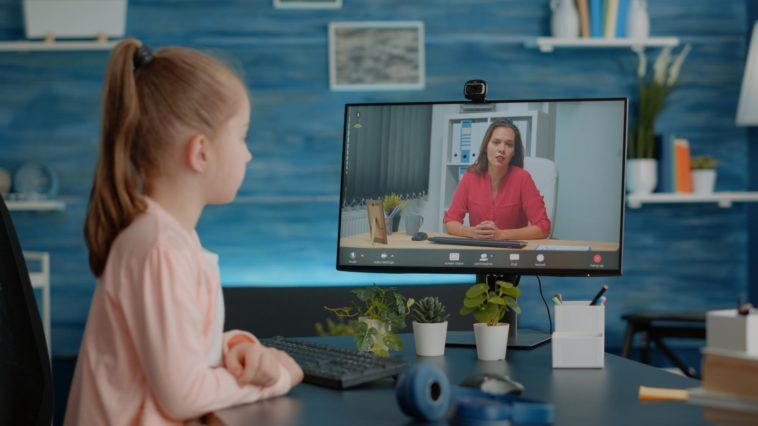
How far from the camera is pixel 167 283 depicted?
47.7 inches

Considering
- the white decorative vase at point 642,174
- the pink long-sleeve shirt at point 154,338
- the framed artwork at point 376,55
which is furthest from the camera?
the framed artwork at point 376,55

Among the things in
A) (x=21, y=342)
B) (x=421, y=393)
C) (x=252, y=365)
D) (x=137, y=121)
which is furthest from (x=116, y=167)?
(x=421, y=393)

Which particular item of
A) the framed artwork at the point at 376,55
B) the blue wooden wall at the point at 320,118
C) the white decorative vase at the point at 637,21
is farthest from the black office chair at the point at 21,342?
the white decorative vase at the point at 637,21

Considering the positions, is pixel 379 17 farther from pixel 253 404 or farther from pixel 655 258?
pixel 253 404

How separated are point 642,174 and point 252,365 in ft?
9.83

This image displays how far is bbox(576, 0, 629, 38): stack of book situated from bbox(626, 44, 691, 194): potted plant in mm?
178

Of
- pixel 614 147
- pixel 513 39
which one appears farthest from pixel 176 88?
pixel 513 39

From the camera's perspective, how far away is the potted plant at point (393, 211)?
1.93 metres

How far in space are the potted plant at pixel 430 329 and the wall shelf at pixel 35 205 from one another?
2.56m

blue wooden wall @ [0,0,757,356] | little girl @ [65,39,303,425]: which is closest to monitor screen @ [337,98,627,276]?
little girl @ [65,39,303,425]

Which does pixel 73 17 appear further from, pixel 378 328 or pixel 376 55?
pixel 378 328

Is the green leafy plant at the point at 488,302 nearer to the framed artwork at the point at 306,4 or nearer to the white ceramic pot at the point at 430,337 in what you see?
the white ceramic pot at the point at 430,337

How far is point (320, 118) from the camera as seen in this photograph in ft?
13.4

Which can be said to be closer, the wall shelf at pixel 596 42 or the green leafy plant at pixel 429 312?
the green leafy plant at pixel 429 312
